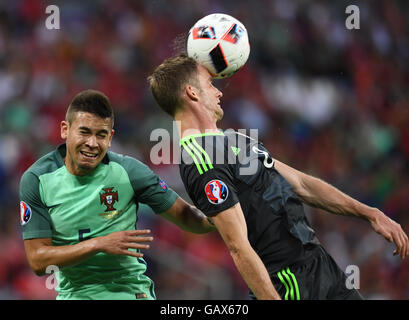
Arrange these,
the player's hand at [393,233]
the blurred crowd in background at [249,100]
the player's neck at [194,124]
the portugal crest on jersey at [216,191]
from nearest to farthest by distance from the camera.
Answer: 1. the portugal crest on jersey at [216,191]
2. the player's hand at [393,233]
3. the player's neck at [194,124]
4. the blurred crowd in background at [249,100]

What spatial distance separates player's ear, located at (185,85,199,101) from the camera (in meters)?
3.61

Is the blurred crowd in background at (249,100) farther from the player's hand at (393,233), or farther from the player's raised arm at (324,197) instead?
the player's hand at (393,233)

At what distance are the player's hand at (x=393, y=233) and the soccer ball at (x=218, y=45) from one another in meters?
1.22

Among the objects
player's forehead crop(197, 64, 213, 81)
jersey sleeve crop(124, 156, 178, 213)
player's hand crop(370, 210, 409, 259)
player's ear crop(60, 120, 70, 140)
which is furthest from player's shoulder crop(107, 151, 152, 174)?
player's hand crop(370, 210, 409, 259)

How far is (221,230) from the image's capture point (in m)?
3.21

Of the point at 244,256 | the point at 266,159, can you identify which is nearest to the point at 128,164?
the point at 266,159

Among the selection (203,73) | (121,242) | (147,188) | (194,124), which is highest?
(203,73)

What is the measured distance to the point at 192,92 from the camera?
3.62 meters

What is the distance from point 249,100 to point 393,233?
595cm

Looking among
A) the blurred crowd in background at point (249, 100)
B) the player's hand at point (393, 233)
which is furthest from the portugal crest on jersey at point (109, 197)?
the blurred crowd in background at point (249, 100)

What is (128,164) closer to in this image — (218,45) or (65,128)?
(65,128)

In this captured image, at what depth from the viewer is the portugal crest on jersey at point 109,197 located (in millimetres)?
3858

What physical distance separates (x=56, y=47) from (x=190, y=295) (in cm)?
464

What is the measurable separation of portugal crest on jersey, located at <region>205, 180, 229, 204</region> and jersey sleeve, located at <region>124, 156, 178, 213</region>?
800 mm
